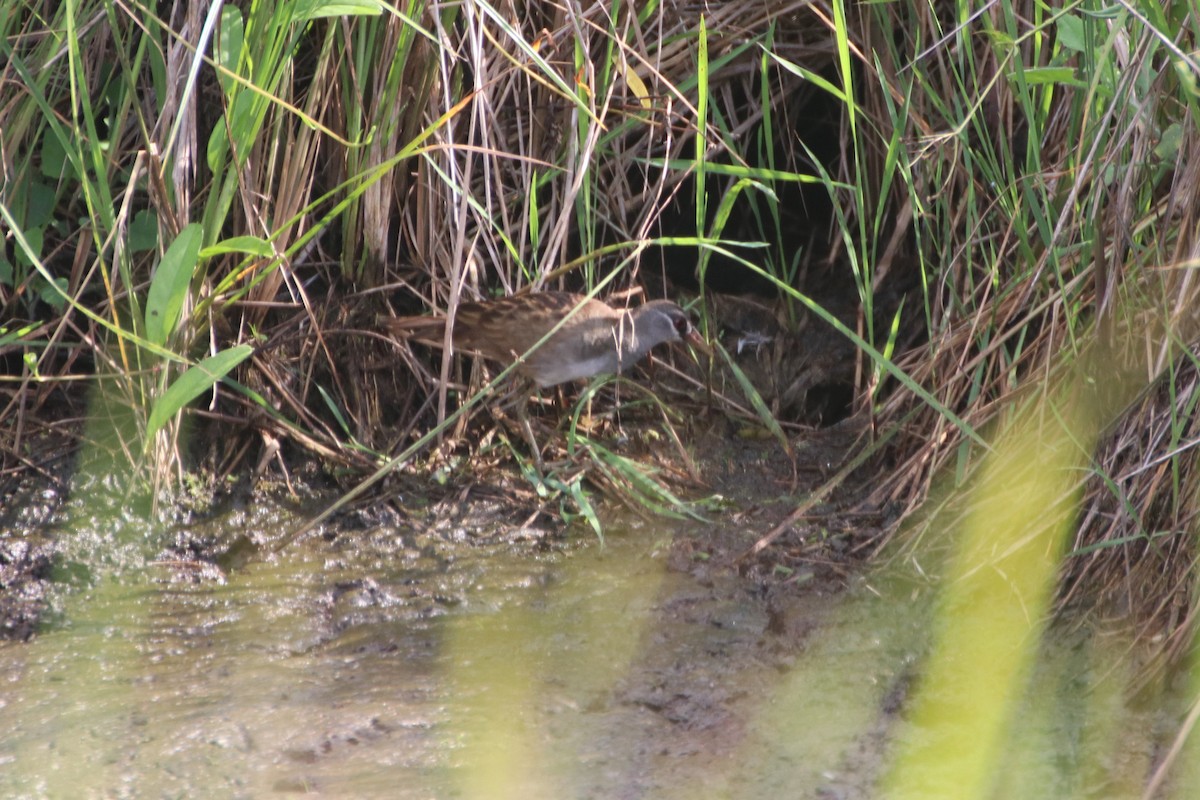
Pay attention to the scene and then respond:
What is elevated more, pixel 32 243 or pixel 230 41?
pixel 230 41

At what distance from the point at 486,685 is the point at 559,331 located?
1253mm

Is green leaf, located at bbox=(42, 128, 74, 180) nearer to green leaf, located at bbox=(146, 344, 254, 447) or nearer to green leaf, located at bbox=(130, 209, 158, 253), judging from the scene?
green leaf, located at bbox=(130, 209, 158, 253)

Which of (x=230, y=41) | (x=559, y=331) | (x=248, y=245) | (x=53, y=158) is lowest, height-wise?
(x=559, y=331)

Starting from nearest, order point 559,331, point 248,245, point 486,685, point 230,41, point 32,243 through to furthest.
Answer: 1. point 486,685
2. point 248,245
3. point 230,41
4. point 32,243
5. point 559,331

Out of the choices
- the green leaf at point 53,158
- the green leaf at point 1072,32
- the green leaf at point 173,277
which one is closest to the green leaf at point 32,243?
the green leaf at point 53,158

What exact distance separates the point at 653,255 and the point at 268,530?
5.94 ft

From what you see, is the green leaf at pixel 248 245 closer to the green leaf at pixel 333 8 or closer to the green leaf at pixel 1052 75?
the green leaf at pixel 333 8

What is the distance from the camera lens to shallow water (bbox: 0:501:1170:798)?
2.94m

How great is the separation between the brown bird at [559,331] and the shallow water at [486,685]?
23.8 inches

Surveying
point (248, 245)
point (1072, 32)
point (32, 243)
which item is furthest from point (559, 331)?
point (1072, 32)

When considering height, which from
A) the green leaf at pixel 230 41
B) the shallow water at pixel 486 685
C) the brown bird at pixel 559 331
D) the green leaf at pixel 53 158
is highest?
the green leaf at pixel 230 41

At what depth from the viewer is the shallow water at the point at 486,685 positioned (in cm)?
294

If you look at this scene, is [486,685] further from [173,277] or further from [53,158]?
[53,158]

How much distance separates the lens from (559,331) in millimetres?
4180
